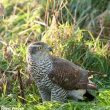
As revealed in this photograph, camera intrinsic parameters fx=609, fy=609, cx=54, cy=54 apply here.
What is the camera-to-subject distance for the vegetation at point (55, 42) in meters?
7.16

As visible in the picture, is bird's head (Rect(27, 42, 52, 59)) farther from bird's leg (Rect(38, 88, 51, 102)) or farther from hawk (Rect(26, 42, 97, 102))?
bird's leg (Rect(38, 88, 51, 102))

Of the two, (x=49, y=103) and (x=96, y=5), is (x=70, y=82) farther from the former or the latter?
(x=96, y=5)

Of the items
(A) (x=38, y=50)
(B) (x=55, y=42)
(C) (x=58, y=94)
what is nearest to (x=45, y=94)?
(C) (x=58, y=94)

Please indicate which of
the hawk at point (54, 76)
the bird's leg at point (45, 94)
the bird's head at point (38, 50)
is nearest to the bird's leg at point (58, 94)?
the hawk at point (54, 76)

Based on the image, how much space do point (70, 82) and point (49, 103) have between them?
0.67 metres

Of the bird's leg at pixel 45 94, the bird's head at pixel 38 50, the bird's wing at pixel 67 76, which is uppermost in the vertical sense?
the bird's head at pixel 38 50

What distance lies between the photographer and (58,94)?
22.8 feet

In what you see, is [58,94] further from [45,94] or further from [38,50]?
[38,50]

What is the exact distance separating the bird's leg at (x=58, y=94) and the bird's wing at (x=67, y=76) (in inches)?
2.1

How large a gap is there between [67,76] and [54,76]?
0.24 meters

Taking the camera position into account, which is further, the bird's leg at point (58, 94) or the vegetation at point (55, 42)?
the vegetation at point (55, 42)

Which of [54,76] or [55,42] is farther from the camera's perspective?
[55,42]

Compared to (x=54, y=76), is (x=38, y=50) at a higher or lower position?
higher

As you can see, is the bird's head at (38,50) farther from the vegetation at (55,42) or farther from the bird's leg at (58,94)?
the vegetation at (55,42)
